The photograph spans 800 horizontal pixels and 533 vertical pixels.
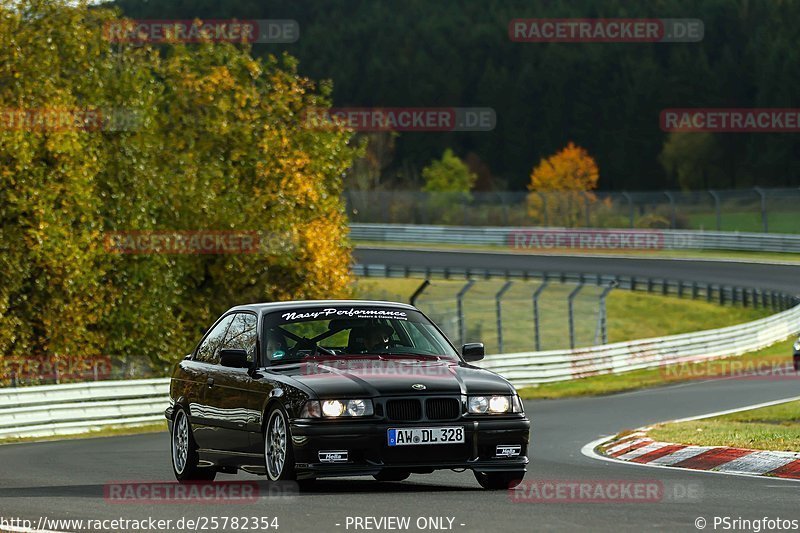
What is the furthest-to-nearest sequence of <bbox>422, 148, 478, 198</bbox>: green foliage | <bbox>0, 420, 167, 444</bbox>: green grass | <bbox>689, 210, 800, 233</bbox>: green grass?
1. <bbox>422, 148, 478, 198</bbox>: green foliage
2. <bbox>689, 210, 800, 233</bbox>: green grass
3. <bbox>0, 420, 167, 444</bbox>: green grass

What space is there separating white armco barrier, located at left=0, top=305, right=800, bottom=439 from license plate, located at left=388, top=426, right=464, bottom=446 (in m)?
13.8

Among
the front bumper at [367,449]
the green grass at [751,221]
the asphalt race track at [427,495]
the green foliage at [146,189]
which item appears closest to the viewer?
the asphalt race track at [427,495]

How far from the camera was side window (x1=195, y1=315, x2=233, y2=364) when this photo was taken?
12.5 meters

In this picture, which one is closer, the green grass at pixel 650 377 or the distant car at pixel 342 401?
the distant car at pixel 342 401

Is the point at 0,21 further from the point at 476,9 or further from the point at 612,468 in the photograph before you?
the point at 476,9

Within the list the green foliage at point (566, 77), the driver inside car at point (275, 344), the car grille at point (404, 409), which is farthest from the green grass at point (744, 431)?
the green foliage at point (566, 77)

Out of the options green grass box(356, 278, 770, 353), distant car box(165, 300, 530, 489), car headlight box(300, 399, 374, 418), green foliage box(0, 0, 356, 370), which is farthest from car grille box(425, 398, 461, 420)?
green grass box(356, 278, 770, 353)

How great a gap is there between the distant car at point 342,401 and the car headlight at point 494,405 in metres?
0.01

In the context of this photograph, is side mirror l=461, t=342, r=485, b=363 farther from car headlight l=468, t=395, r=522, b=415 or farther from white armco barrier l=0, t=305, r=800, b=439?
white armco barrier l=0, t=305, r=800, b=439

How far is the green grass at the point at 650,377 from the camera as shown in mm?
30844

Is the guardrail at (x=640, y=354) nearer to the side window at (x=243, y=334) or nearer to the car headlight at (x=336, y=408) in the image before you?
the side window at (x=243, y=334)

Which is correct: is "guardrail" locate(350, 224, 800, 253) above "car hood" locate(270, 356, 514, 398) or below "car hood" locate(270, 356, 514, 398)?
below

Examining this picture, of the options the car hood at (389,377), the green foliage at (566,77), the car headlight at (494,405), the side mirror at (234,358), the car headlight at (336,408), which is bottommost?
the car headlight at (494,405)

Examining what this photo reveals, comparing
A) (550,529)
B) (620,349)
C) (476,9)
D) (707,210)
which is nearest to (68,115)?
(620,349)
